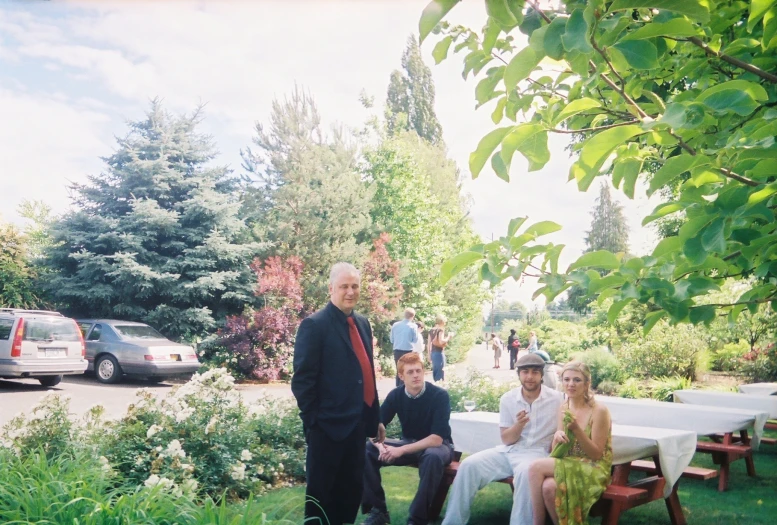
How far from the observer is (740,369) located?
48.4 feet

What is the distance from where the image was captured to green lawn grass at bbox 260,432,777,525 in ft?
17.0

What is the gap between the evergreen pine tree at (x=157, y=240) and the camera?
17141mm

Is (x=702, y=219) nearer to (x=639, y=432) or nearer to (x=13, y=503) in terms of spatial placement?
(x=13, y=503)

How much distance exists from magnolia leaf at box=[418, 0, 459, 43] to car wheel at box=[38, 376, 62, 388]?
1404 centimetres

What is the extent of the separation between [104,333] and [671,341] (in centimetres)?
1367

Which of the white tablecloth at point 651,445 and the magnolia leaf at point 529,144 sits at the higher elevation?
the magnolia leaf at point 529,144

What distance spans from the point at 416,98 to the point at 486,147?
35302mm

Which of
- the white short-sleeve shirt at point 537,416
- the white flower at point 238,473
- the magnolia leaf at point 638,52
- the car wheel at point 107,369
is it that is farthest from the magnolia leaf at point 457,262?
the car wheel at point 107,369

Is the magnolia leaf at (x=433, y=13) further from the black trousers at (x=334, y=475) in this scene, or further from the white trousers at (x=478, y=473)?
the white trousers at (x=478, y=473)

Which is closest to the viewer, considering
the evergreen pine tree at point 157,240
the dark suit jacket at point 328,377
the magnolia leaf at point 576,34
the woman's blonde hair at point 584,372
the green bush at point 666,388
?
the magnolia leaf at point 576,34

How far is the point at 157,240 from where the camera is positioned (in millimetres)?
18312

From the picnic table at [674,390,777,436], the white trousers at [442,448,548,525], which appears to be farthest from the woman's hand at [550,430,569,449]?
the picnic table at [674,390,777,436]

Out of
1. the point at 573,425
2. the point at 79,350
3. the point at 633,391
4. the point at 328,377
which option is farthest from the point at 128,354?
the point at 573,425

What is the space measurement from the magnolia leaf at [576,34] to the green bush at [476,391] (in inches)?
311
